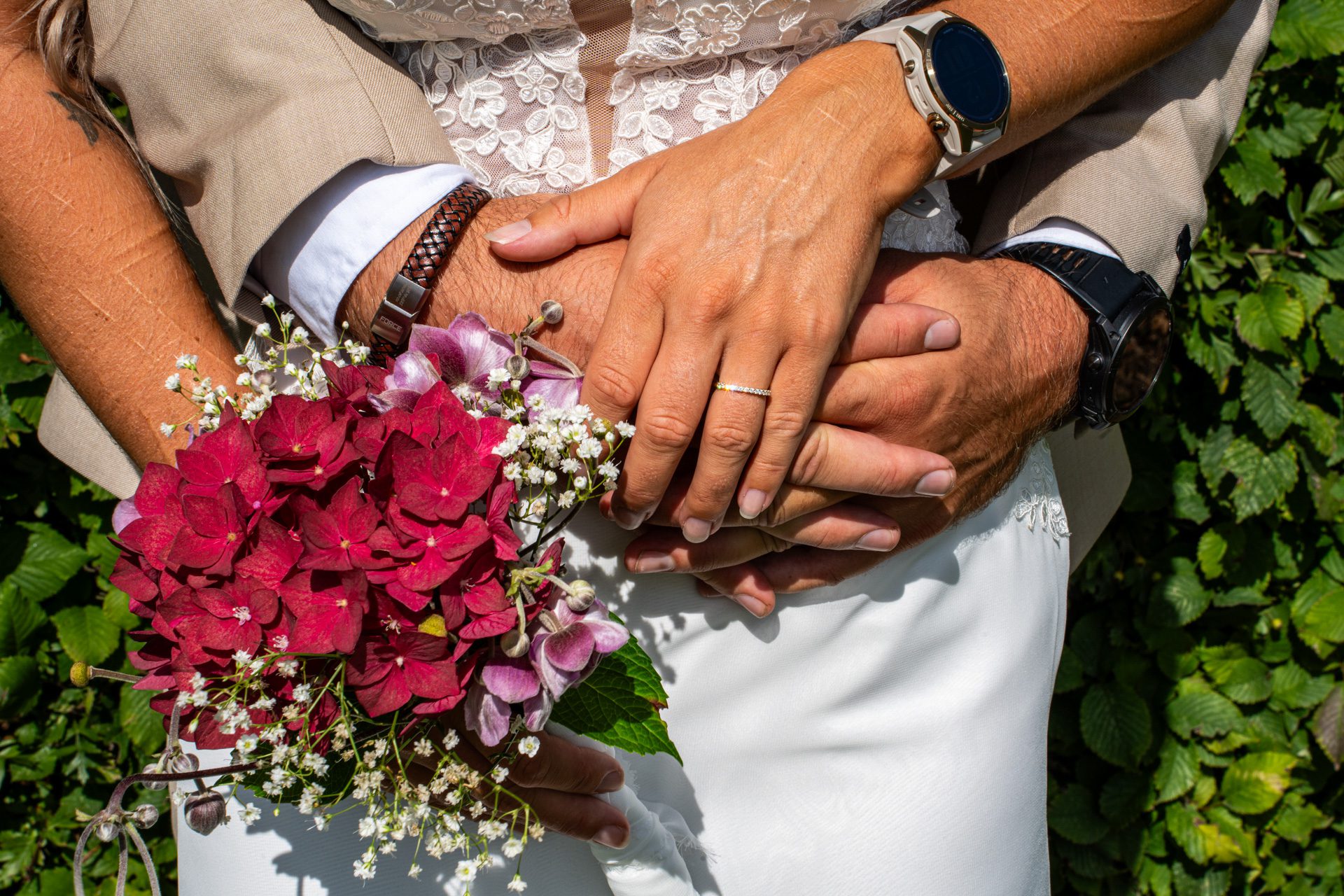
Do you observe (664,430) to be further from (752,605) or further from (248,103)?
(248,103)

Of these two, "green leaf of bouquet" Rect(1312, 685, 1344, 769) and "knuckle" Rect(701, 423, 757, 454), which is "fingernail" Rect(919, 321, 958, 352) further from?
"green leaf of bouquet" Rect(1312, 685, 1344, 769)

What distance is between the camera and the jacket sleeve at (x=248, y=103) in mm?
1227

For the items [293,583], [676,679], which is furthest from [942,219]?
[293,583]

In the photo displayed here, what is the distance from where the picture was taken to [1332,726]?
3.01 m

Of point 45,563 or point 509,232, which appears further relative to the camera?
point 45,563

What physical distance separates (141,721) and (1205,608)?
10.8 ft

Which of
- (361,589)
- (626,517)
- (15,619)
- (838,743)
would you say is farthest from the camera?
(15,619)

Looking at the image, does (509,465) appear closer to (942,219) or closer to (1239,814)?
(942,219)

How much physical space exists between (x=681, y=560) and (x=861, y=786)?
524mm

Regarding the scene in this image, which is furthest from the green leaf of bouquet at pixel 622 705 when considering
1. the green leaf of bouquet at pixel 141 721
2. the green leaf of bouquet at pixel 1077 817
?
the green leaf of bouquet at pixel 1077 817

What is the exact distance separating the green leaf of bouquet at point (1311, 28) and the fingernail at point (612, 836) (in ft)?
9.06

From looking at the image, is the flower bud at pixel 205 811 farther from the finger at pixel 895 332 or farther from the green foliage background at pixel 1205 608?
the green foliage background at pixel 1205 608

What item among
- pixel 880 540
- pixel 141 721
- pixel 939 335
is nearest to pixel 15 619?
pixel 141 721

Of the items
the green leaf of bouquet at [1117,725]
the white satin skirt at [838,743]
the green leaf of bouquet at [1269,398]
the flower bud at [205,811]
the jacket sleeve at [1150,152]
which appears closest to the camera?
the flower bud at [205,811]
